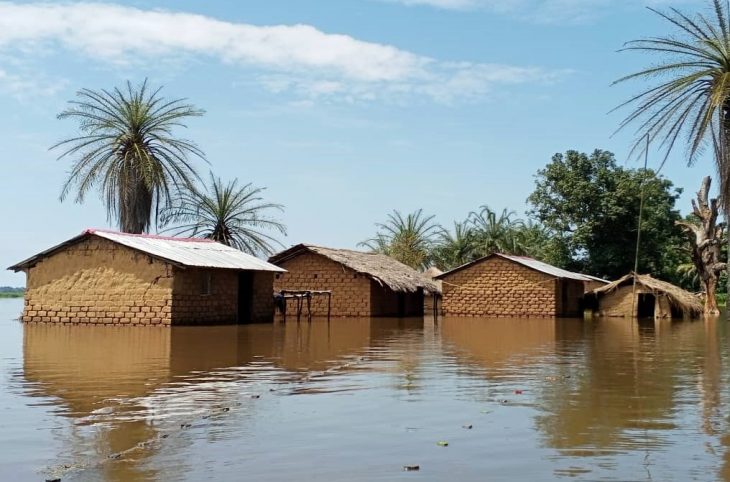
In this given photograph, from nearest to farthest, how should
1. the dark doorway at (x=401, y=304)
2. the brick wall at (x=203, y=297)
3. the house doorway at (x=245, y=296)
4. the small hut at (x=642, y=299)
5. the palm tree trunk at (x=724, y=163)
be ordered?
the palm tree trunk at (x=724, y=163)
the brick wall at (x=203, y=297)
the house doorway at (x=245, y=296)
the small hut at (x=642, y=299)
the dark doorway at (x=401, y=304)

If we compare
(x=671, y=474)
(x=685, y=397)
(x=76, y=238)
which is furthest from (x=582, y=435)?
(x=76, y=238)

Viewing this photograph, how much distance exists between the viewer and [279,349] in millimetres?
16328

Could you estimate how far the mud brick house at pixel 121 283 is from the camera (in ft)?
78.7

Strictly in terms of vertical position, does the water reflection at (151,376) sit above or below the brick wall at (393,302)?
below

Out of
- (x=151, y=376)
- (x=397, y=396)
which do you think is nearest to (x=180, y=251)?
(x=151, y=376)

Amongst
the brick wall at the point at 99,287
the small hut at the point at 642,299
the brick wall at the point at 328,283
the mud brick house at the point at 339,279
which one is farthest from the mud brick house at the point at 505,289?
the brick wall at the point at 99,287

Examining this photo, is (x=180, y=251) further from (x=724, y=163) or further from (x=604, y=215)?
(x=604, y=215)

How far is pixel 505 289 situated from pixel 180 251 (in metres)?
16.5

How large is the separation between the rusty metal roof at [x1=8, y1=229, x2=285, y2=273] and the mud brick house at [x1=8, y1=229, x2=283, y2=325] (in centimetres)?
4

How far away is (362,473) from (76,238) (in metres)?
20.6

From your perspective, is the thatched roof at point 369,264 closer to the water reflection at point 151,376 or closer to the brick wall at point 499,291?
the brick wall at point 499,291

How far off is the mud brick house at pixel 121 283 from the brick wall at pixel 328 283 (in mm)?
9336

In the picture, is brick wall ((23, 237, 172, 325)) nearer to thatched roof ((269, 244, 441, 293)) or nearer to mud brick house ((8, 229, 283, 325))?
mud brick house ((8, 229, 283, 325))

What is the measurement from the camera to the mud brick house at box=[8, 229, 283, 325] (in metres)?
24.0
